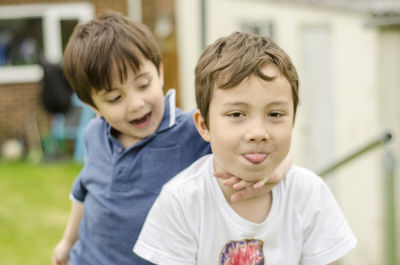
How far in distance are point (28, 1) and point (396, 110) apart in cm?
628

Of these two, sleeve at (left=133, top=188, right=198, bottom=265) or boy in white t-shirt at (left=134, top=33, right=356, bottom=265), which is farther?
sleeve at (left=133, top=188, right=198, bottom=265)

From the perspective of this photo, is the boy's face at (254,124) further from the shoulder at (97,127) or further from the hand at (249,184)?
the shoulder at (97,127)

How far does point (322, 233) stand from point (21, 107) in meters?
8.29

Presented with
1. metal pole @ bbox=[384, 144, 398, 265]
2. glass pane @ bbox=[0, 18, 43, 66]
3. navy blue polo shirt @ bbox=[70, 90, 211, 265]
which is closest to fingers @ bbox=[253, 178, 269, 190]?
navy blue polo shirt @ bbox=[70, 90, 211, 265]

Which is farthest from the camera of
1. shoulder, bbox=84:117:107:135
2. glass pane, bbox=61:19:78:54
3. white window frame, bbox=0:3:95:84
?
glass pane, bbox=61:19:78:54

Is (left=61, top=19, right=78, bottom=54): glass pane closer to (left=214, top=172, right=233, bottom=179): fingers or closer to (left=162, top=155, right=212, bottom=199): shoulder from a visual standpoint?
(left=162, top=155, right=212, bottom=199): shoulder

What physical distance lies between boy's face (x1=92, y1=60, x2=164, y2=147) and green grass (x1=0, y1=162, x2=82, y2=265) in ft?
11.3

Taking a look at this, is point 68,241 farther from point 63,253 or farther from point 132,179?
point 132,179

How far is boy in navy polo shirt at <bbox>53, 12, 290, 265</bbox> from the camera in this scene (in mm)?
1785

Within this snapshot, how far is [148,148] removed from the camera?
183 cm

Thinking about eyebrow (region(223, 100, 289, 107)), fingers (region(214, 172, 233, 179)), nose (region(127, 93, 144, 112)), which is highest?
eyebrow (region(223, 100, 289, 107))

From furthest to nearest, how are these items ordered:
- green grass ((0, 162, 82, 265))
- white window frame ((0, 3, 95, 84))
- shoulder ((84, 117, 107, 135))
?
white window frame ((0, 3, 95, 84)) < green grass ((0, 162, 82, 265)) < shoulder ((84, 117, 107, 135))

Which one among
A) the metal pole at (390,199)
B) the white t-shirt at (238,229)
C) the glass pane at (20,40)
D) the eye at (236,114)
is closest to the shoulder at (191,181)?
the white t-shirt at (238,229)

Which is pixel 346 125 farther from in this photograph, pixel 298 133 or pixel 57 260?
pixel 57 260
